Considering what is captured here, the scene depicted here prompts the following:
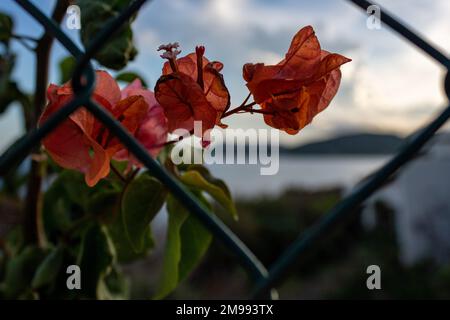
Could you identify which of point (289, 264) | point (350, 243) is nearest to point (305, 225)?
point (350, 243)

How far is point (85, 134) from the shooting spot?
25 centimetres

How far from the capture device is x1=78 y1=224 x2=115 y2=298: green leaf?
1.25ft

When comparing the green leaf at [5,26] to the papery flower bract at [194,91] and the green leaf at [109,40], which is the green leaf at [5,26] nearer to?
the green leaf at [109,40]

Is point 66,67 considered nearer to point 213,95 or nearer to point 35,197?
point 35,197

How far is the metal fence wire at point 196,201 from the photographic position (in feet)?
0.62

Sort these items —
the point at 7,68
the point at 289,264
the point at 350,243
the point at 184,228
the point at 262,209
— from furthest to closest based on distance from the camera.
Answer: the point at 262,209 < the point at 350,243 < the point at 7,68 < the point at 184,228 < the point at 289,264

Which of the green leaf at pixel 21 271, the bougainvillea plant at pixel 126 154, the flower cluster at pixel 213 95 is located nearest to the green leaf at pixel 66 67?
the bougainvillea plant at pixel 126 154

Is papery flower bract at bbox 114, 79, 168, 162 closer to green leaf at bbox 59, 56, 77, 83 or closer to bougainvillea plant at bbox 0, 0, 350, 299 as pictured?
bougainvillea plant at bbox 0, 0, 350, 299

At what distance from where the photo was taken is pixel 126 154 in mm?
291

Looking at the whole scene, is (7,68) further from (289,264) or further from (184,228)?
(289,264)

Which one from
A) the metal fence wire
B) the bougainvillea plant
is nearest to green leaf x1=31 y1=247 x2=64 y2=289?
the bougainvillea plant

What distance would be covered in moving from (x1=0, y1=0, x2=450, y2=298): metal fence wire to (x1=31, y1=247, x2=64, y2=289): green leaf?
22 cm
